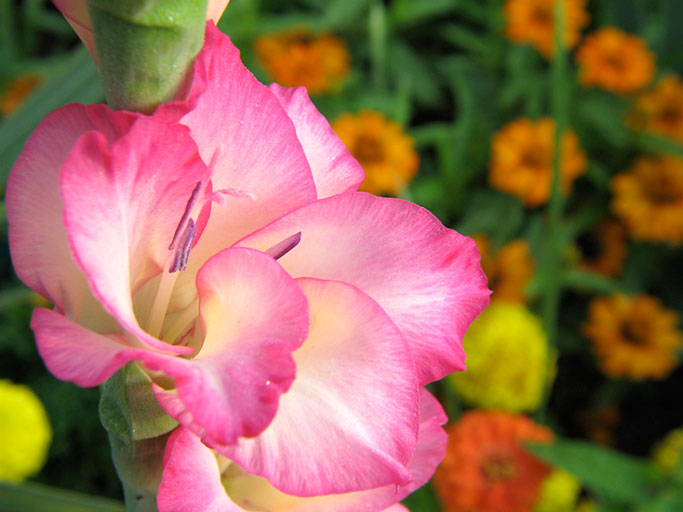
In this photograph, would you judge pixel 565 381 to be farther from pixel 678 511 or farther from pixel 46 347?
pixel 46 347

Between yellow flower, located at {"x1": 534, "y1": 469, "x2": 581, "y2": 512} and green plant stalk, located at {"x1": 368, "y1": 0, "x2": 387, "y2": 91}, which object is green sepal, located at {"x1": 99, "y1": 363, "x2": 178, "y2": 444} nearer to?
yellow flower, located at {"x1": 534, "y1": 469, "x2": 581, "y2": 512}

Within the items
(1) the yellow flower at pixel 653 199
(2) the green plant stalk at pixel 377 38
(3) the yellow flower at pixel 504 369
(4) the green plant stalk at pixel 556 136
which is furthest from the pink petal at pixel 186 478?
(1) the yellow flower at pixel 653 199

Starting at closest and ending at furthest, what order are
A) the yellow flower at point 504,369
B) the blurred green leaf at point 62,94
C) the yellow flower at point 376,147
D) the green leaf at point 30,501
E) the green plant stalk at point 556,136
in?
the green leaf at point 30,501 < the blurred green leaf at point 62,94 < the green plant stalk at point 556,136 < the yellow flower at point 504,369 < the yellow flower at point 376,147

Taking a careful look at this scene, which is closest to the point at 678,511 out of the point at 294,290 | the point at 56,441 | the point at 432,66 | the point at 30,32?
the point at 294,290

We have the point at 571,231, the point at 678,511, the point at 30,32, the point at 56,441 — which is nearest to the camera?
the point at 678,511

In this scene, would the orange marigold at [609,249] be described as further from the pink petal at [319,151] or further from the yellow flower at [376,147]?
the pink petal at [319,151]

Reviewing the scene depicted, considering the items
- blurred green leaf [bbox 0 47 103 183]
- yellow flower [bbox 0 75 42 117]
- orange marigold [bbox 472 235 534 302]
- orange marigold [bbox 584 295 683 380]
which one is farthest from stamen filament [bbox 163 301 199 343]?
yellow flower [bbox 0 75 42 117]
